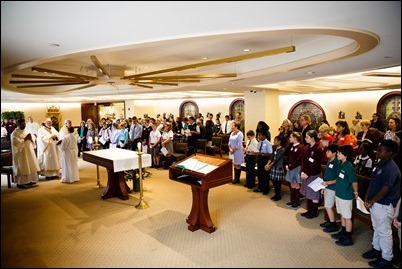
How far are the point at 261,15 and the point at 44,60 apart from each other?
10.2 feet

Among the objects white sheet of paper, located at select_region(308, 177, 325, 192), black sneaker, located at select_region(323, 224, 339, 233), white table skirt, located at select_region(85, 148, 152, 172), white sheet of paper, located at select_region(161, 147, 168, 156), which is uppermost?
white table skirt, located at select_region(85, 148, 152, 172)

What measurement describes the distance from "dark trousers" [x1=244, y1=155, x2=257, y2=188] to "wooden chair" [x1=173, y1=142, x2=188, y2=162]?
113 inches

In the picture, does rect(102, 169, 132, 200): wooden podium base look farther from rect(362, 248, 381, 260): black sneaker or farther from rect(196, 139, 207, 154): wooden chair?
rect(362, 248, 381, 260): black sneaker

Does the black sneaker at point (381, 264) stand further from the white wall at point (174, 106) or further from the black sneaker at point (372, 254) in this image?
the white wall at point (174, 106)

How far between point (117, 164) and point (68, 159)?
2.88m

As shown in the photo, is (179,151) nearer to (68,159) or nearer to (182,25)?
(68,159)

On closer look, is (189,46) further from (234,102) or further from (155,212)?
(234,102)

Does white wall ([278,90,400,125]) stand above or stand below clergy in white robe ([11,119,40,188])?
above

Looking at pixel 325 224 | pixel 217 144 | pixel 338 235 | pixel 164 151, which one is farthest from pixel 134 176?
pixel 217 144

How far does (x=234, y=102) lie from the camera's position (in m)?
16.0

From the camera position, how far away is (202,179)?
4168 millimetres

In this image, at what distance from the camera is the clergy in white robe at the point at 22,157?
693cm

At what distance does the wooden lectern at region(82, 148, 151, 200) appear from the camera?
219 inches

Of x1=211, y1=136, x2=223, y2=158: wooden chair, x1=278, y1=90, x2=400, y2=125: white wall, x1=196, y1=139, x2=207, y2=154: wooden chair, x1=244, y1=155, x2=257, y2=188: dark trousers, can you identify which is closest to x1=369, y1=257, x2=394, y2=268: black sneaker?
x1=244, y1=155, x2=257, y2=188: dark trousers
